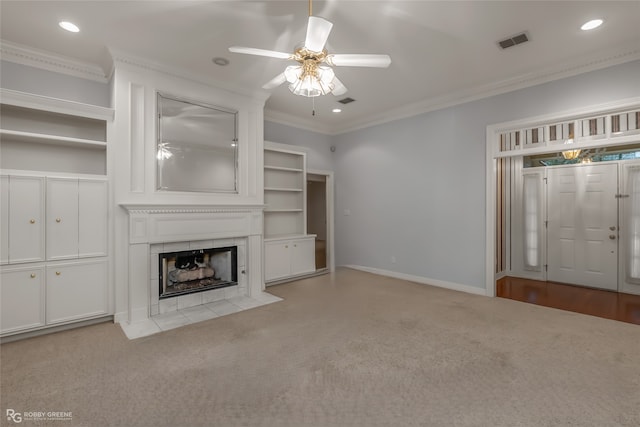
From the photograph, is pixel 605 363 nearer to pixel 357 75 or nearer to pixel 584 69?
pixel 584 69

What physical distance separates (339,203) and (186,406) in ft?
16.0

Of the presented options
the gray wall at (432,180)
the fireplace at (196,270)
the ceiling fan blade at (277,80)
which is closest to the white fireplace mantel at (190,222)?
the fireplace at (196,270)

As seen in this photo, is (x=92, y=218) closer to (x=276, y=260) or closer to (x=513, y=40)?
(x=276, y=260)

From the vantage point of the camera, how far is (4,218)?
288cm

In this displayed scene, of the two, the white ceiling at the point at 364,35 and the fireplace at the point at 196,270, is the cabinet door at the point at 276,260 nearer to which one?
the fireplace at the point at 196,270

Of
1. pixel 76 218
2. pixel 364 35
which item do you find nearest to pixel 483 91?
pixel 364 35

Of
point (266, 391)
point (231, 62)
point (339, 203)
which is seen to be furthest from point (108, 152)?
point (339, 203)

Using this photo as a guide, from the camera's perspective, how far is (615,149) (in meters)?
4.70

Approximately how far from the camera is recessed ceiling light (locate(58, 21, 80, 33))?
9.33 feet

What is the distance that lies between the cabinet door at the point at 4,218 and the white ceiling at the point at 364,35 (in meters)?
1.49

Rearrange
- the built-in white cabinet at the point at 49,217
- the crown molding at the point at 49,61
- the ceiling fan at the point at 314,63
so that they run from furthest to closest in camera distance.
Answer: the crown molding at the point at 49,61
the built-in white cabinet at the point at 49,217
the ceiling fan at the point at 314,63

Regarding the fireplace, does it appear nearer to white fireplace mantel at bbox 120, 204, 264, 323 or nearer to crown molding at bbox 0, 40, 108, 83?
white fireplace mantel at bbox 120, 204, 264, 323

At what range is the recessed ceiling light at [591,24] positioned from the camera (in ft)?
9.26
